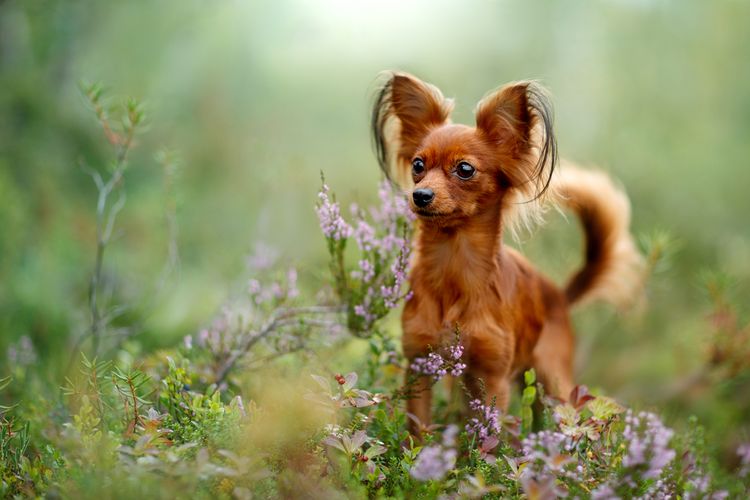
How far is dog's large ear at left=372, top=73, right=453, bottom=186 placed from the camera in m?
2.87

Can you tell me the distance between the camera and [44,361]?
384cm

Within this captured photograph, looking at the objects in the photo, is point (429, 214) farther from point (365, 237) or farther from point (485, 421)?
point (485, 421)

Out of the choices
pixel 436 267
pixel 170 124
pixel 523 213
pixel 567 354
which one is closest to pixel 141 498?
pixel 436 267

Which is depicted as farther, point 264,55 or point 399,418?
point 264,55

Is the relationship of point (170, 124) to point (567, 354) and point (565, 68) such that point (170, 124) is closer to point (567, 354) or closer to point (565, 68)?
point (567, 354)

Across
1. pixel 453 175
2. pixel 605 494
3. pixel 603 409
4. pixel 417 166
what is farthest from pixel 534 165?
pixel 605 494

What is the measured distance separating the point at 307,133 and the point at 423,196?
287 inches

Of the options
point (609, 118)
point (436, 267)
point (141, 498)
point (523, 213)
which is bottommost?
point (141, 498)

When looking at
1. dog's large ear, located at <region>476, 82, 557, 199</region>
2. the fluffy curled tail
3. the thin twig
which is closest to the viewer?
dog's large ear, located at <region>476, 82, 557, 199</region>

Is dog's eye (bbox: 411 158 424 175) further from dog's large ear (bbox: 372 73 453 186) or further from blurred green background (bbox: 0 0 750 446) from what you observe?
blurred green background (bbox: 0 0 750 446)

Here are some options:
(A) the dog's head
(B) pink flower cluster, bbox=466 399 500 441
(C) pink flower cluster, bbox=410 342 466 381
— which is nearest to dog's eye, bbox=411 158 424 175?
(A) the dog's head

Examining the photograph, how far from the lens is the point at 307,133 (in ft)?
31.1

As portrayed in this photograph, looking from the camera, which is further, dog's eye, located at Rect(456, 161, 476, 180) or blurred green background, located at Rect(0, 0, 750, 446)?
blurred green background, located at Rect(0, 0, 750, 446)

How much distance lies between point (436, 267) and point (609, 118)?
8.26 metres
